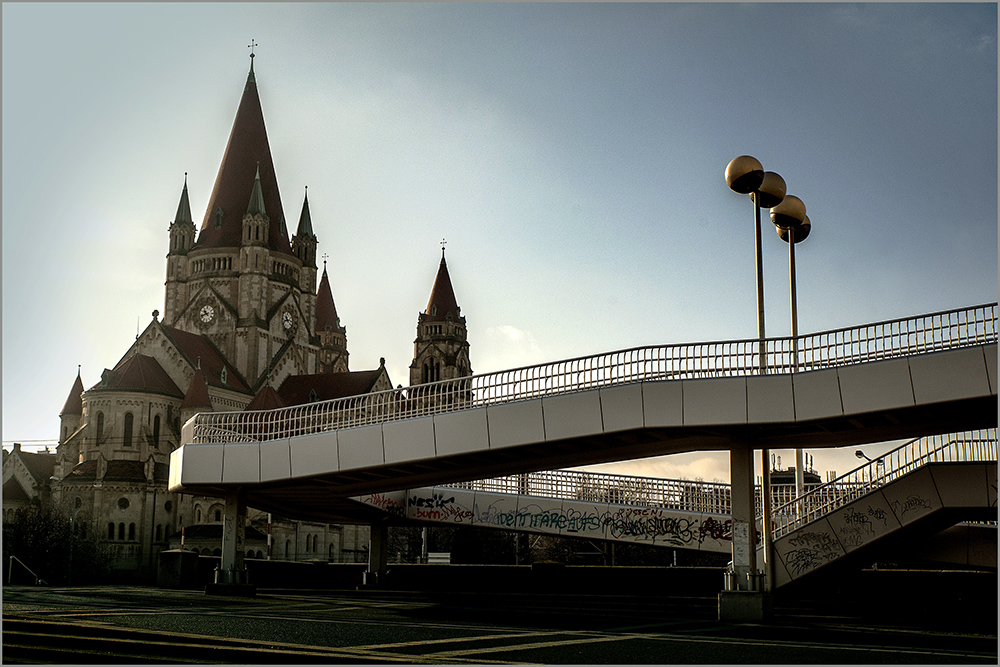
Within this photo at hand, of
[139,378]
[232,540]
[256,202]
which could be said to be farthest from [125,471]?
[232,540]

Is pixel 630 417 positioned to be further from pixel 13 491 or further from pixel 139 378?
pixel 13 491

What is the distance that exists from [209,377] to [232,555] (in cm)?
4371

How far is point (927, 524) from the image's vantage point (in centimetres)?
2095

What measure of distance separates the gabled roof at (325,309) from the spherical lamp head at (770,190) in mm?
80281

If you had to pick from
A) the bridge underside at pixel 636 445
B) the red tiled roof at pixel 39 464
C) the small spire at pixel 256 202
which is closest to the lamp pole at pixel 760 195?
the bridge underside at pixel 636 445

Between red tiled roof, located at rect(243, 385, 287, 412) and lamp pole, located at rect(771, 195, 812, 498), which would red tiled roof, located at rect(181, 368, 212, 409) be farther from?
lamp pole, located at rect(771, 195, 812, 498)

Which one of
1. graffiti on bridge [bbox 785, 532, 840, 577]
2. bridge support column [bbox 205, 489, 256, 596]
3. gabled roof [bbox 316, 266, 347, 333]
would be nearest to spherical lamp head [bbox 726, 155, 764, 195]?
graffiti on bridge [bbox 785, 532, 840, 577]

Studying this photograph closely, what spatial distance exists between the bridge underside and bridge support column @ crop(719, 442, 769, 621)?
1.65ft

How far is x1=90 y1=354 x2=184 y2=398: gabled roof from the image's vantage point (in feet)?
216

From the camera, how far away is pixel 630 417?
19.9 meters

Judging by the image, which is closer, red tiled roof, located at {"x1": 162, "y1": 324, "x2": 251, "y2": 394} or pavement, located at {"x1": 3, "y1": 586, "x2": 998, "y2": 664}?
pavement, located at {"x1": 3, "y1": 586, "x2": 998, "y2": 664}

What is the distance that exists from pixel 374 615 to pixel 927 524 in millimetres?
12335

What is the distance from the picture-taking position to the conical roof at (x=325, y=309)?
98.9 meters

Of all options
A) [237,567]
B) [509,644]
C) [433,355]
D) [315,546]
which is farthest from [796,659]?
[433,355]
